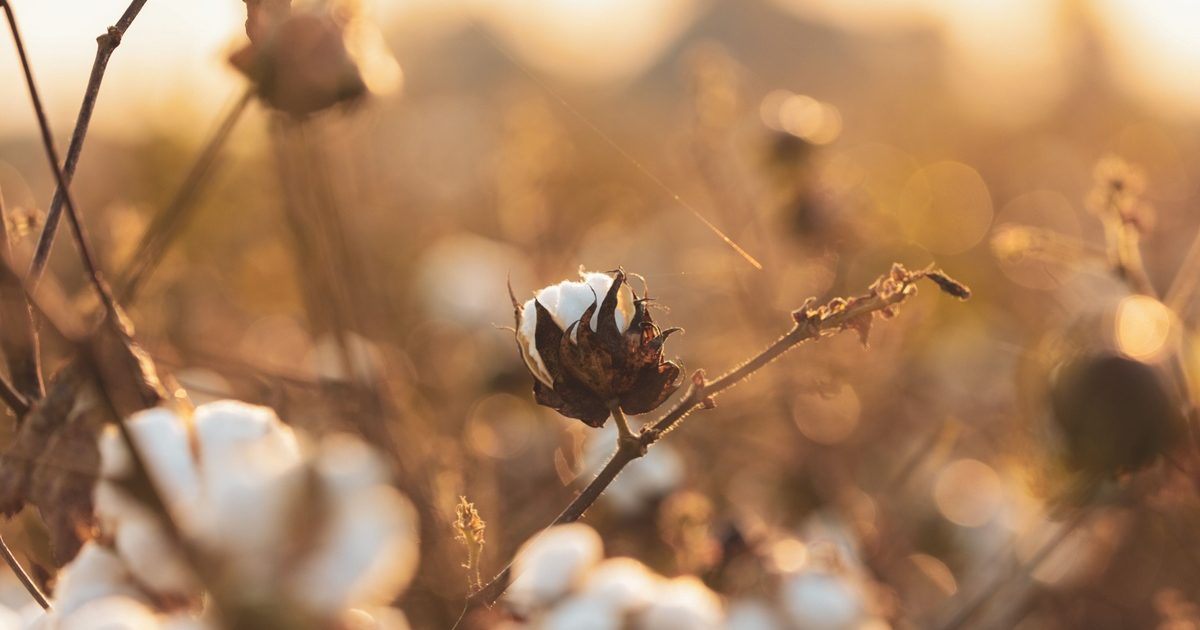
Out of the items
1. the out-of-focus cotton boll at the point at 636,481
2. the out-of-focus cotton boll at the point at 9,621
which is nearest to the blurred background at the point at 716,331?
the out-of-focus cotton boll at the point at 636,481

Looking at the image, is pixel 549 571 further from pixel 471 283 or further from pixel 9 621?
pixel 471 283

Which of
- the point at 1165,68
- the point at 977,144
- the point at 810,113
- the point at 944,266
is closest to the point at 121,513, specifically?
the point at 810,113

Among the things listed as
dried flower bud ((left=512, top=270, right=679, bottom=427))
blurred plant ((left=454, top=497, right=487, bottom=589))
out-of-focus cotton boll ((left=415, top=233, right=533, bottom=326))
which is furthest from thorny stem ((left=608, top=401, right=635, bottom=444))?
out-of-focus cotton boll ((left=415, top=233, right=533, bottom=326))

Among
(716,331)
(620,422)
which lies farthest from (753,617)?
(716,331)

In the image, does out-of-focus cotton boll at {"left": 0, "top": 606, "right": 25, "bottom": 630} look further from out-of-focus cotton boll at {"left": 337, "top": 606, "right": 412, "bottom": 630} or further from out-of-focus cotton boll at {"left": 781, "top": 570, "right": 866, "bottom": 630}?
out-of-focus cotton boll at {"left": 781, "top": 570, "right": 866, "bottom": 630}

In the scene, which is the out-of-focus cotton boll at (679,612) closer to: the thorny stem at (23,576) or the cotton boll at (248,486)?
the cotton boll at (248,486)

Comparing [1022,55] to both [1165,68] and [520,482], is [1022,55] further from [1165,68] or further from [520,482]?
[520,482]
